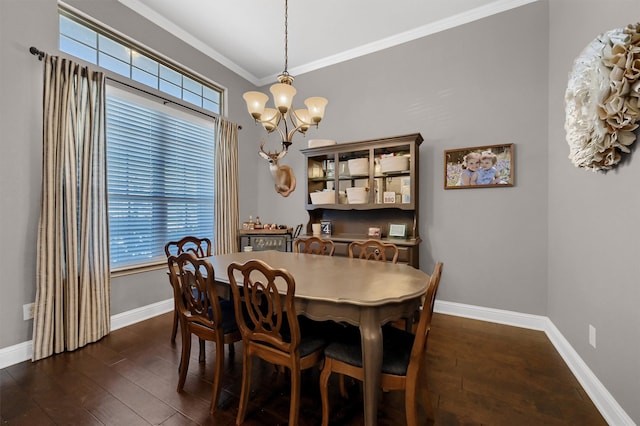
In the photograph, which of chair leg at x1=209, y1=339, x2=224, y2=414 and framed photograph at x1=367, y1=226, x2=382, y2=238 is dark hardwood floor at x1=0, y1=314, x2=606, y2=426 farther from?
framed photograph at x1=367, y1=226, x2=382, y2=238

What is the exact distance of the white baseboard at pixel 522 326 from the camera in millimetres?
1611

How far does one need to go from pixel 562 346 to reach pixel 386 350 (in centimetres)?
190

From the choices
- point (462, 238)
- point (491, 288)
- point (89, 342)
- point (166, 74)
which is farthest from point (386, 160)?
point (89, 342)

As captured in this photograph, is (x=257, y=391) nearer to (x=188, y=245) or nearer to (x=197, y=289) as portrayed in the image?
(x=197, y=289)

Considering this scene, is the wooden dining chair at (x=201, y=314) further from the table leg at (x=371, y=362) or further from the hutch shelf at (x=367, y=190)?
the hutch shelf at (x=367, y=190)

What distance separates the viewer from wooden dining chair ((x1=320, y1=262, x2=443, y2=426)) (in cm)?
135

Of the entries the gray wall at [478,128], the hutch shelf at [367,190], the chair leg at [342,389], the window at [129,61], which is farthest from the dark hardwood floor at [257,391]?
the window at [129,61]

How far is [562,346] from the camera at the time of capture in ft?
7.65

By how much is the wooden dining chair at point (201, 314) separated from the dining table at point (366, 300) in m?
0.15

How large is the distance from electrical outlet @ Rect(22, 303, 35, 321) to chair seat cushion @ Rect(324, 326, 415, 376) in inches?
98.5

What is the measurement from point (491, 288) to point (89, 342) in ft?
13.2

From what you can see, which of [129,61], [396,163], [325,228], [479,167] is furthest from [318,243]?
[129,61]

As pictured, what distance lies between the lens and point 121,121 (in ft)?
9.63

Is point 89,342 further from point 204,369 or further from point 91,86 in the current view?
point 91,86
